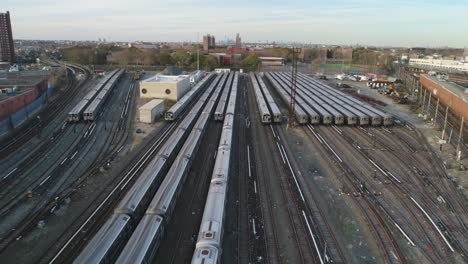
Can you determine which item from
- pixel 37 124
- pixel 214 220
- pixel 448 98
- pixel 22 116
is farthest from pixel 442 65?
pixel 214 220

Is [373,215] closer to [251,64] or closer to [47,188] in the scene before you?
[47,188]

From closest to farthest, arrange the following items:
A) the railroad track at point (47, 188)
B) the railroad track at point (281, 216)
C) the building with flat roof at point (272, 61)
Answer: the railroad track at point (281, 216) < the railroad track at point (47, 188) < the building with flat roof at point (272, 61)

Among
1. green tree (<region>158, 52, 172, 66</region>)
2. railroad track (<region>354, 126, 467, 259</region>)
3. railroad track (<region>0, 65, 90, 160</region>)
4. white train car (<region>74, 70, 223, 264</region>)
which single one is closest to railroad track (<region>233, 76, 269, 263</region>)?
white train car (<region>74, 70, 223, 264</region>)

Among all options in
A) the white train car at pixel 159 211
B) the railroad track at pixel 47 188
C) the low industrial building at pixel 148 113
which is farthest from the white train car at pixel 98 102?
the white train car at pixel 159 211

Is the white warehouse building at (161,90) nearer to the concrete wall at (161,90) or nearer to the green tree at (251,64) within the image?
the concrete wall at (161,90)

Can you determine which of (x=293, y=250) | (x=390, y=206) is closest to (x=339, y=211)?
(x=390, y=206)

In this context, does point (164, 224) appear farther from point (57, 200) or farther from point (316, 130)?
point (316, 130)

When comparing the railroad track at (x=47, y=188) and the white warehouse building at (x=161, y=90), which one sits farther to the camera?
the white warehouse building at (x=161, y=90)
